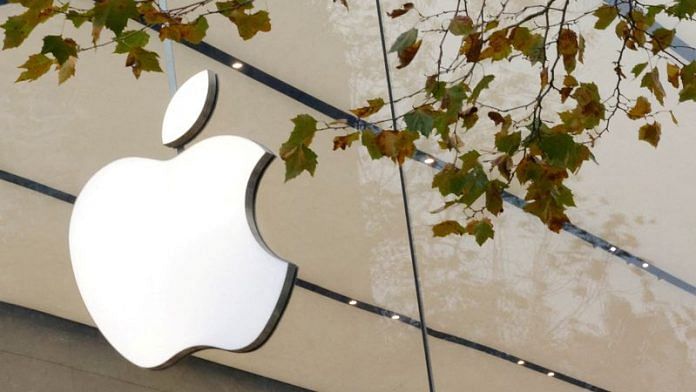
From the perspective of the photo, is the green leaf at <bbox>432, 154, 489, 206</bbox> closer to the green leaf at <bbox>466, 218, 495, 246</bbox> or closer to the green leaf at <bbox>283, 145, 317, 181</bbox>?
the green leaf at <bbox>466, 218, 495, 246</bbox>

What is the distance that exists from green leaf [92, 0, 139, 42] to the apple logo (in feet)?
1.16

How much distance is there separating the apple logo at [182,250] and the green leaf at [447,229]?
83 cm

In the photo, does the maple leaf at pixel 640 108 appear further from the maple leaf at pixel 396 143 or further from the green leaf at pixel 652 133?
the maple leaf at pixel 396 143

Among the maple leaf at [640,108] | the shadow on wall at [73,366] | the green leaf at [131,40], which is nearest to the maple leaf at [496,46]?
the maple leaf at [640,108]

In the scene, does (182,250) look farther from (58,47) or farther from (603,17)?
(603,17)

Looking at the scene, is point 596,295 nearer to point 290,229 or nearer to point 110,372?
point 290,229

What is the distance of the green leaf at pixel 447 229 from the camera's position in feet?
9.39

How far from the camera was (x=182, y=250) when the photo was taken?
2164mm

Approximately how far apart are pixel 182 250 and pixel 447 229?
964 millimetres

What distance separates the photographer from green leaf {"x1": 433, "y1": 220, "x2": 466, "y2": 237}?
2.86 metres

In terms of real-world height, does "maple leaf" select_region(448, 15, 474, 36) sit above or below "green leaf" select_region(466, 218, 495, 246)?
below

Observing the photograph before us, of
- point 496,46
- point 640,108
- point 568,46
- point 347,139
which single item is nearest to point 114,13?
point 347,139

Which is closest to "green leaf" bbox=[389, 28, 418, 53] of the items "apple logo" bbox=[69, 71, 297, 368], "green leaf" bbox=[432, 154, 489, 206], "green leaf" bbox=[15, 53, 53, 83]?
"apple logo" bbox=[69, 71, 297, 368]

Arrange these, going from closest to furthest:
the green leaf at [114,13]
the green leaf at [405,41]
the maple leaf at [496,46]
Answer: the green leaf at [114,13], the green leaf at [405,41], the maple leaf at [496,46]
